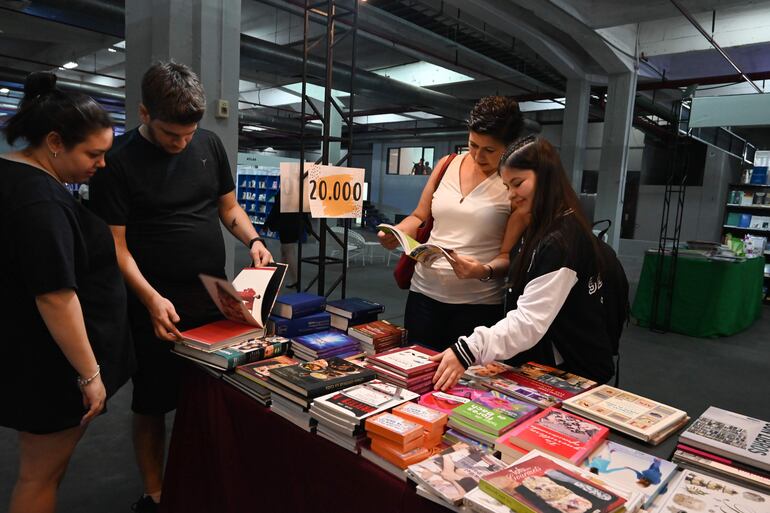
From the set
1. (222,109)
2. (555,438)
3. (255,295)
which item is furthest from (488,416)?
(222,109)

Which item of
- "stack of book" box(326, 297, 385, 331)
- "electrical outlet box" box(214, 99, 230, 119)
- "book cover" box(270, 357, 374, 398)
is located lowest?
"book cover" box(270, 357, 374, 398)

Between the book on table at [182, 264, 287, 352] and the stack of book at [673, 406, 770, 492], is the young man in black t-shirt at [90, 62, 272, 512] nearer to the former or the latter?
the book on table at [182, 264, 287, 352]

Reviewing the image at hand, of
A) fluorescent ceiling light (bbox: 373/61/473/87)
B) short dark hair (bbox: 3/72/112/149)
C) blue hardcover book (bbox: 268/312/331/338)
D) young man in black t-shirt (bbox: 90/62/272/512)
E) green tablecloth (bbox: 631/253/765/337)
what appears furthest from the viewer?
fluorescent ceiling light (bbox: 373/61/473/87)

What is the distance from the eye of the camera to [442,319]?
5.94ft

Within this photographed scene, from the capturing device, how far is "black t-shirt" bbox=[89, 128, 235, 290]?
1505 millimetres

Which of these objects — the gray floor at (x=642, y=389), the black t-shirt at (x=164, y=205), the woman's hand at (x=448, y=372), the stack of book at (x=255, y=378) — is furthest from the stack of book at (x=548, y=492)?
the gray floor at (x=642, y=389)

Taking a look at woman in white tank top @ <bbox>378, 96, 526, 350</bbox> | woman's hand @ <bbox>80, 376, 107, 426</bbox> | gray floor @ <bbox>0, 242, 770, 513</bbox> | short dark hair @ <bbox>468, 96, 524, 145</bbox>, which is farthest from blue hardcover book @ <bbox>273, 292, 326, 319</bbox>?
gray floor @ <bbox>0, 242, 770, 513</bbox>

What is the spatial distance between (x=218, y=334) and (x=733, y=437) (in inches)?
55.9

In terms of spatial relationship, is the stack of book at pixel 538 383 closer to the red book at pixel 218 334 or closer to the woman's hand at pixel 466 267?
the woman's hand at pixel 466 267

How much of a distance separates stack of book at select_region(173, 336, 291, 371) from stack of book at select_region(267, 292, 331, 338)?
6 centimetres

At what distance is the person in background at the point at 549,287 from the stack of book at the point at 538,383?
7 cm

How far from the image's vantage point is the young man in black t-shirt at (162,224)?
Result: 57.9 inches

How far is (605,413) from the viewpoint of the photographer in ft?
4.03

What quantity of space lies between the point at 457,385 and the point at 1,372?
1.18 metres
